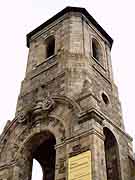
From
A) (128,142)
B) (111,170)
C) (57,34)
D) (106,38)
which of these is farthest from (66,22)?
(111,170)

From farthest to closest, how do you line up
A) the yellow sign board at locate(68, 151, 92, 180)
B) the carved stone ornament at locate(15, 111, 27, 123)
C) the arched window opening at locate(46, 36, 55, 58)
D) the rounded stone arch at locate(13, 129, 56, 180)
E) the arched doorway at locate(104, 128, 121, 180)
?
the arched window opening at locate(46, 36, 55, 58) → the carved stone ornament at locate(15, 111, 27, 123) → the rounded stone arch at locate(13, 129, 56, 180) → the arched doorway at locate(104, 128, 121, 180) → the yellow sign board at locate(68, 151, 92, 180)

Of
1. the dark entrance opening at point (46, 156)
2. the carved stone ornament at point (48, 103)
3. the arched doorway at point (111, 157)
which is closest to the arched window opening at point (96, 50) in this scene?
the carved stone ornament at point (48, 103)

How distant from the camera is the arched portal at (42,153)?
44.4 ft

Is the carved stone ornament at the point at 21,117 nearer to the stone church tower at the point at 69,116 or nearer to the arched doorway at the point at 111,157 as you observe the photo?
the stone church tower at the point at 69,116

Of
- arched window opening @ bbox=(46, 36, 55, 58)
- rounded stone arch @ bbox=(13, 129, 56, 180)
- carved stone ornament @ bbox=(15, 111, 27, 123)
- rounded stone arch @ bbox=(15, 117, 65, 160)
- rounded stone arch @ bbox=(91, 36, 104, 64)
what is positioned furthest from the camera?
arched window opening @ bbox=(46, 36, 55, 58)

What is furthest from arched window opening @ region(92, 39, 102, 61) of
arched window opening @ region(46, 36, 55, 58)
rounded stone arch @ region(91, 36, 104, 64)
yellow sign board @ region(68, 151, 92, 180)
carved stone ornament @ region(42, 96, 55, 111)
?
yellow sign board @ region(68, 151, 92, 180)

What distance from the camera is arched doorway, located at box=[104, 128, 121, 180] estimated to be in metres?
13.1

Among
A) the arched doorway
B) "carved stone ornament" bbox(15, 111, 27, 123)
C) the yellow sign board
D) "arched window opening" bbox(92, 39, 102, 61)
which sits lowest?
the yellow sign board

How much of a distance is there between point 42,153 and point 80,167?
4861mm

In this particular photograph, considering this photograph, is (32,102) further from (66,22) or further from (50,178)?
(66,22)

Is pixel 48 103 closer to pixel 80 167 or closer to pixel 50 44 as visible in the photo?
pixel 80 167

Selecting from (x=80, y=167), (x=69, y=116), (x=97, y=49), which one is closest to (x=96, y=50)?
(x=97, y=49)

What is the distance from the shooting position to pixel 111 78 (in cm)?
1759

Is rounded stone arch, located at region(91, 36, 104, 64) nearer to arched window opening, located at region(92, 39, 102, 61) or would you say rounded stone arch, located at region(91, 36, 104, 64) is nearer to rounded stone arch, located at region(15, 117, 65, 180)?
arched window opening, located at region(92, 39, 102, 61)
